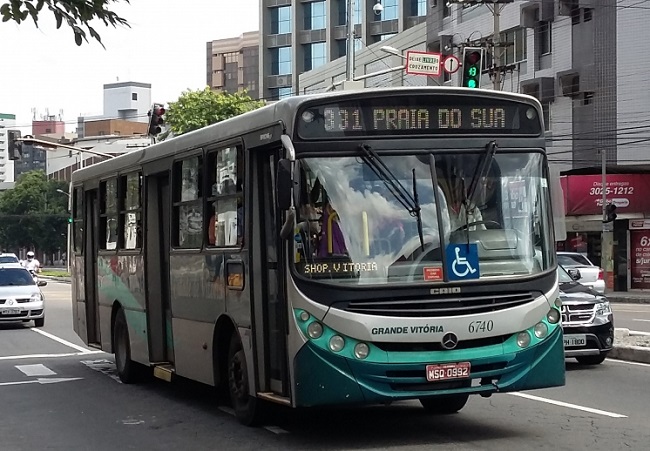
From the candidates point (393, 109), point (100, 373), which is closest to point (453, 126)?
point (393, 109)

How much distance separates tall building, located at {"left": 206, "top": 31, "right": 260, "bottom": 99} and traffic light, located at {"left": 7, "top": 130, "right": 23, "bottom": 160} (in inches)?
3744

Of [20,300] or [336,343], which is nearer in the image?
[336,343]

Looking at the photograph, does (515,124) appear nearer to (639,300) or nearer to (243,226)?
(243,226)

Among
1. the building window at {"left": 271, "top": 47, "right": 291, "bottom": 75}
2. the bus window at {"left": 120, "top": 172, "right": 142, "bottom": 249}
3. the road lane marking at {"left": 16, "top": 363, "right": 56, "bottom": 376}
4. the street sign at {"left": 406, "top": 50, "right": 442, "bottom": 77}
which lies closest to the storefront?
the street sign at {"left": 406, "top": 50, "right": 442, "bottom": 77}

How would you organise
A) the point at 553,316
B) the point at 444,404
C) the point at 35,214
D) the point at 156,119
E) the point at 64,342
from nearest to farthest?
the point at 553,316, the point at 444,404, the point at 64,342, the point at 156,119, the point at 35,214

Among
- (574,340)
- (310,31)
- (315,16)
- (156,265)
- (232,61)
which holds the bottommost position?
(574,340)

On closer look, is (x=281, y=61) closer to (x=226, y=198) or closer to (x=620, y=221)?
(x=620, y=221)

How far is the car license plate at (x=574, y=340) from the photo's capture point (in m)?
14.9

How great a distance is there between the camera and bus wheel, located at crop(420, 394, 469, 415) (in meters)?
11.0

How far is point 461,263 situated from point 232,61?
439ft

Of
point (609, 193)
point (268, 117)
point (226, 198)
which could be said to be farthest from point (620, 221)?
point (268, 117)

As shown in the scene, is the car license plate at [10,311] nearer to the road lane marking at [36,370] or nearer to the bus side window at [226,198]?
the road lane marking at [36,370]

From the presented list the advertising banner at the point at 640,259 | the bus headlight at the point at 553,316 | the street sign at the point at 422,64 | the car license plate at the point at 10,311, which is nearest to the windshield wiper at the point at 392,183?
the bus headlight at the point at 553,316

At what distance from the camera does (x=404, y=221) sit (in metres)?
9.08
